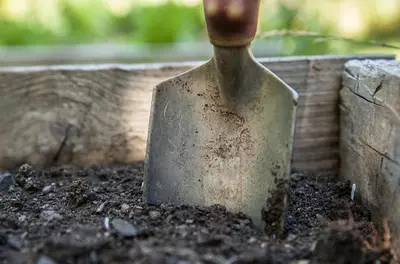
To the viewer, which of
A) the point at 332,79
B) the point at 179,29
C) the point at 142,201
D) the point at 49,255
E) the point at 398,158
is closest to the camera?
the point at 49,255

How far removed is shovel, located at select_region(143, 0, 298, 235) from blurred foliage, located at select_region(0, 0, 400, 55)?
1.90 meters

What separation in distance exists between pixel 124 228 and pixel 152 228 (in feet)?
0.21

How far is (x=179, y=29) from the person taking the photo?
3.54m

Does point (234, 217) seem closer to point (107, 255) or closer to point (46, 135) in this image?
point (107, 255)

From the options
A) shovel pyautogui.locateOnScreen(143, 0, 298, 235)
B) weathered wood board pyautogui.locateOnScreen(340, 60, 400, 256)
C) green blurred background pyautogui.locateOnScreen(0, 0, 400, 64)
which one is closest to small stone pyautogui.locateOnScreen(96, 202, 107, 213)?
shovel pyautogui.locateOnScreen(143, 0, 298, 235)

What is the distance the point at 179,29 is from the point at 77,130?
1.82 metres

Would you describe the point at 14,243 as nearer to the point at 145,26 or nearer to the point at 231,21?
the point at 231,21

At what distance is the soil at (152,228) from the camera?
1169 mm

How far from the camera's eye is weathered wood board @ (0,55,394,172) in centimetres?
179

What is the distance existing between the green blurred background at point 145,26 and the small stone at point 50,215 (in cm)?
180

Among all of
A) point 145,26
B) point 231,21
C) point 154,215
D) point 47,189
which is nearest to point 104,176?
point 47,189

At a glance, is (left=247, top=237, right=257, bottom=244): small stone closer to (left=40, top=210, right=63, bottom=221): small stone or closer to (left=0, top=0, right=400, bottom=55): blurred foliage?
(left=40, top=210, right=63, bottom=221): small stone

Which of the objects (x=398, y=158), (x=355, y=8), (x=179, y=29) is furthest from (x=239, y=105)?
(x=355, y=8)

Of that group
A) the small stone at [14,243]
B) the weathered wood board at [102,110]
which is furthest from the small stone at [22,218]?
the weathered wood board at [102,110]
